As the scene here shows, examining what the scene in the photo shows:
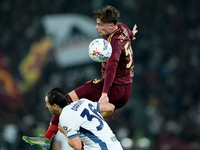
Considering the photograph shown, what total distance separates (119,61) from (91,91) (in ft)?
1.98

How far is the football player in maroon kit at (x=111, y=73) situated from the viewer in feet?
16.3

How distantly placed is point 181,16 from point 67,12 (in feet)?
15.5

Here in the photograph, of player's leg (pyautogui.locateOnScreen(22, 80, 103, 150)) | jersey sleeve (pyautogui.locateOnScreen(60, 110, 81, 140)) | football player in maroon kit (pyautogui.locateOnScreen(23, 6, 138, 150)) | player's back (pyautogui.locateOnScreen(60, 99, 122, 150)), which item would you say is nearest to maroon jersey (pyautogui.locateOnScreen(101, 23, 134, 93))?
football player in maroon kit (pyautogui.locateOnScreen(23, 6, 138, 150))

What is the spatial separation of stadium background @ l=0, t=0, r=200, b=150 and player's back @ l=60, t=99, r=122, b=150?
23.2ft

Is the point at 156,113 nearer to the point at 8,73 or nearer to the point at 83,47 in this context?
the point at 83,47

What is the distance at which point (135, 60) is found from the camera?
45.2 feet

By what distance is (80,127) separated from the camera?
426cm

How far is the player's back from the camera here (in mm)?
4211

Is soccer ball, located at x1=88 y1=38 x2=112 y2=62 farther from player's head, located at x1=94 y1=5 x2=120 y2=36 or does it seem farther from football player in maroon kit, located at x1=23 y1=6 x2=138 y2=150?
player's head, located at x1=94 y1=5 x2=120 y2=36

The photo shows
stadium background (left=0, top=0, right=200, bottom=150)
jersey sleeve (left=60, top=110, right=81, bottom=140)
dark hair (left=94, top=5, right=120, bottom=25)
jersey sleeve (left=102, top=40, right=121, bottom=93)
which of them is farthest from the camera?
stadium background (left=0, top=0, right=200, bottom=150)

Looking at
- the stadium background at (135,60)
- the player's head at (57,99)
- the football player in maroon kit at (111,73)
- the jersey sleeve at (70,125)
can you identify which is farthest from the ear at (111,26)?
the stadium background at (135,60)

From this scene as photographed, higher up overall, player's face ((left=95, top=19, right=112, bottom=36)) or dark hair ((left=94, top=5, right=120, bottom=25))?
dark hair ((left=94, top=5, right=120, bottom=25))

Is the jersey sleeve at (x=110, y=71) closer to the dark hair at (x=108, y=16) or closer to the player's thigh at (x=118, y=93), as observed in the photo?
the player's thigh at (x=118, y=93)

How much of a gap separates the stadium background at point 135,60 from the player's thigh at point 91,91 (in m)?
6.20
